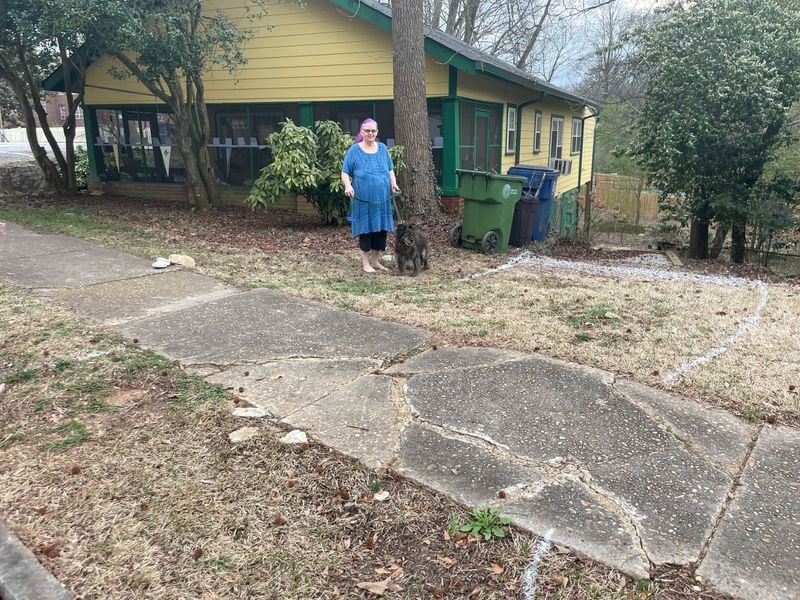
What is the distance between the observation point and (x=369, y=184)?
20.9 feet

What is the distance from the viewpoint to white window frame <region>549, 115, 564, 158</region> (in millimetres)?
17481

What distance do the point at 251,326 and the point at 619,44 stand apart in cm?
1092

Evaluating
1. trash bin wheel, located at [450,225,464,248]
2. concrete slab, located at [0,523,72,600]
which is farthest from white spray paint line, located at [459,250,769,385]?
concrete slab, located at [0,523,72,600]

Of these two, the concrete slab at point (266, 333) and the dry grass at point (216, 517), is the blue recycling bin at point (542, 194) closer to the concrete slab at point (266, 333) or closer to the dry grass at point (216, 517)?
the concrete slab at point (266, 333)

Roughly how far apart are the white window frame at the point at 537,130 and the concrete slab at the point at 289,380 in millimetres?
13170

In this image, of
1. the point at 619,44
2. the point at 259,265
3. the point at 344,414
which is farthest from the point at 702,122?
the point at 344,414

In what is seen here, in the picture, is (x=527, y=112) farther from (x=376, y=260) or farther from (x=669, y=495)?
(x=669, y=495)

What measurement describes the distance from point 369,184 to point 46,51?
33.3 feet

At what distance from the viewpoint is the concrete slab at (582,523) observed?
7.54ft

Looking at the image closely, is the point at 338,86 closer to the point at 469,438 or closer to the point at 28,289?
the point at 28,289

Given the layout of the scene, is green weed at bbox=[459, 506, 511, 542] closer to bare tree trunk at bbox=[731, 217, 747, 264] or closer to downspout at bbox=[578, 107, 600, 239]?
bare tree trunk at bbox=[731, 217, 747, 264]

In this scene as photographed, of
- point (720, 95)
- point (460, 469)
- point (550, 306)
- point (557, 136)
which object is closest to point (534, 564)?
point (460, 469)

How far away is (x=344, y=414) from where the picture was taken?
3354mm

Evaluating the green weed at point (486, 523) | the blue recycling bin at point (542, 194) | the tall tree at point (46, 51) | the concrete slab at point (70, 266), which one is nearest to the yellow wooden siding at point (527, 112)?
the blue recycling bin at point (542, 194)
